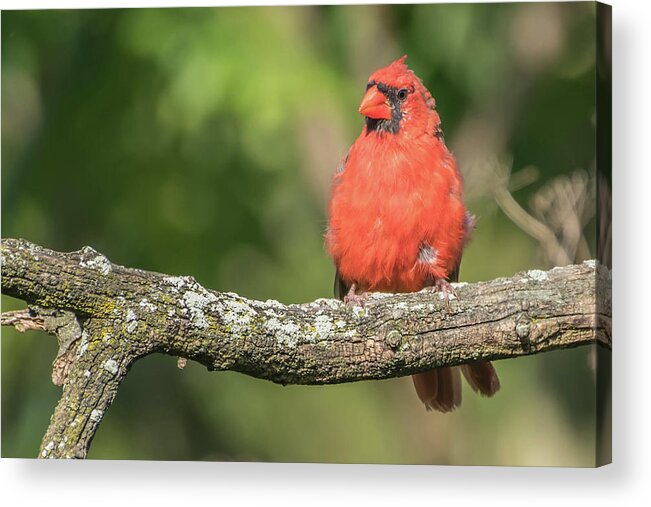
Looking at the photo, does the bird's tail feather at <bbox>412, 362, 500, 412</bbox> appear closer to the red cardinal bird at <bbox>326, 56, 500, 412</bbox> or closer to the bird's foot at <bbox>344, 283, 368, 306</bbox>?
the red cardinal bird at <bbox>326, 56, 500, 412</bbox>

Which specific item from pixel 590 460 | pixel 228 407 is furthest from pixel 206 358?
pixel 590 460

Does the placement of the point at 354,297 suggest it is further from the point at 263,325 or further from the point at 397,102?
the point at 397,102

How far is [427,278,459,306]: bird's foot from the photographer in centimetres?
410

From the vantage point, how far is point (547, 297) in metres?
4.07

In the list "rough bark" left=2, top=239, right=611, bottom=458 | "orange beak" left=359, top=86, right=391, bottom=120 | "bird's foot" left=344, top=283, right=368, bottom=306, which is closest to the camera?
"rough bark" left=2, top=239, right=611, bottom=458

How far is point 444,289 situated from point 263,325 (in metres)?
0.77

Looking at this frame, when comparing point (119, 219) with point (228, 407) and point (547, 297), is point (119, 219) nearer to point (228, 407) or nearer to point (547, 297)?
point (228, 407)

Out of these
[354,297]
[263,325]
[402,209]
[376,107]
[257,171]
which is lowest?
[263,325]

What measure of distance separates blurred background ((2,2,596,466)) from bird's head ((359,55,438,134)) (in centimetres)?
6

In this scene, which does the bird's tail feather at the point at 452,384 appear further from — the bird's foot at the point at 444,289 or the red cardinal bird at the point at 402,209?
the bird's foot at the point at 444,289

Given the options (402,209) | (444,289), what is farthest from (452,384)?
(402,209)

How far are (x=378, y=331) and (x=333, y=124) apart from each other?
3.16ft

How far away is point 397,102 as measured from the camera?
173 inches

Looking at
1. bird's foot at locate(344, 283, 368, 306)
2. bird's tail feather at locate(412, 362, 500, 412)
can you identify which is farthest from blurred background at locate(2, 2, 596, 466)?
bird's foot at locate(344, 283, 368, 306)
